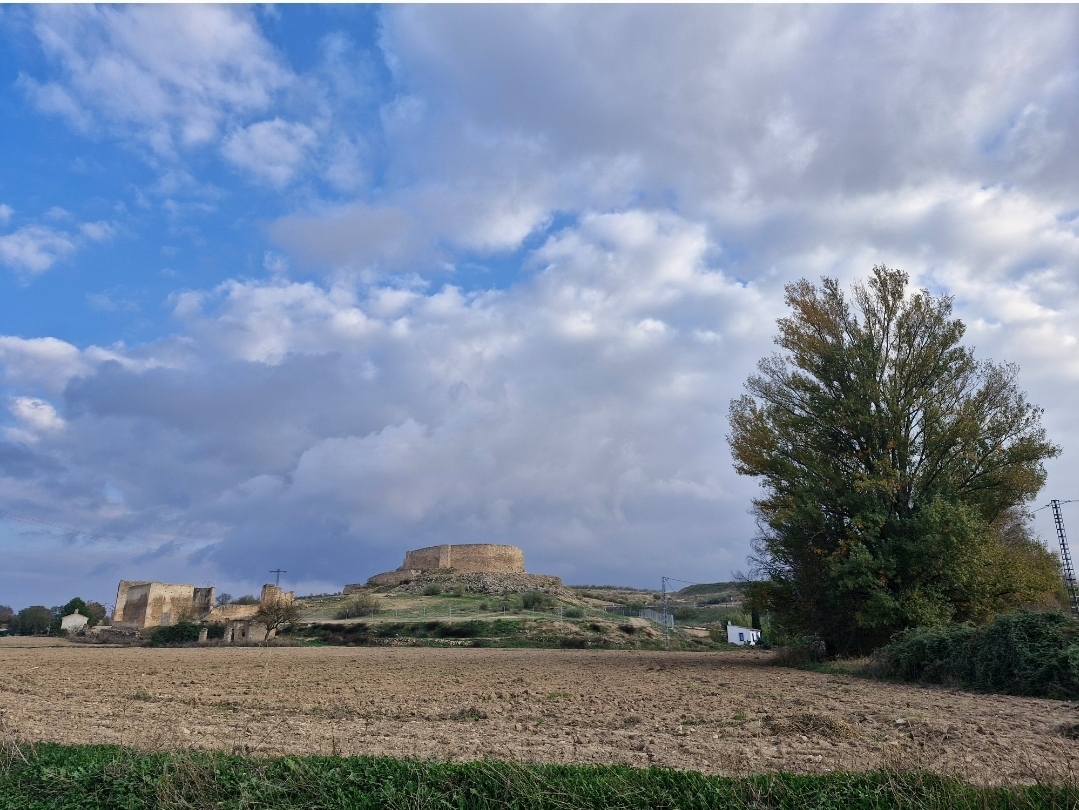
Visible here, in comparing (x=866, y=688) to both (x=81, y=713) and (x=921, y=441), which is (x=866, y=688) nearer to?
(x=921, y=441)

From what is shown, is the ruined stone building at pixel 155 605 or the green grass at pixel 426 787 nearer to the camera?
the green grass at pixel 426 787

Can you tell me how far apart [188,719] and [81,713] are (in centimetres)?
298

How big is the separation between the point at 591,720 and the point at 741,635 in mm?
52277

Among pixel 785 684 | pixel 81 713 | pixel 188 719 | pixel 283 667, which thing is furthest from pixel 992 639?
pixel 283 667

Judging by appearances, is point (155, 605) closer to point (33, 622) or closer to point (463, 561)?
point (33, 622)

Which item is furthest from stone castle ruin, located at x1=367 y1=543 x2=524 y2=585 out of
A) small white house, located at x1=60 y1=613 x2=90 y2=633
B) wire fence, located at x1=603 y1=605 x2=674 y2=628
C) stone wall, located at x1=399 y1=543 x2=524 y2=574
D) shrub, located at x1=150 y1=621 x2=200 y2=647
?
shrub, located at x1=150 y1=621 x2=200 y2=647

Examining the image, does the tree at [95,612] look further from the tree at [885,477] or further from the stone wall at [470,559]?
the tree at [885,477]

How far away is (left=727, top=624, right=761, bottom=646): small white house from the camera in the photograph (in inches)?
2355

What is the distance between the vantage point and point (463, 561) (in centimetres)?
10812

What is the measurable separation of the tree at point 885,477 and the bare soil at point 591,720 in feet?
13.0

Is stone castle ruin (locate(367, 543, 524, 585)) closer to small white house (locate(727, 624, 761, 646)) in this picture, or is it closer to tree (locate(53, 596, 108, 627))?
tree (locate(53, 596, 108, 627))

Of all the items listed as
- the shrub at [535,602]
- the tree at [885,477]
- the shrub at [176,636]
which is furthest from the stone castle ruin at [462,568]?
the tree at [885,477]

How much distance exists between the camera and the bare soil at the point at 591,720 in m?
9.09

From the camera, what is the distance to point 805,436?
90.2 ft
